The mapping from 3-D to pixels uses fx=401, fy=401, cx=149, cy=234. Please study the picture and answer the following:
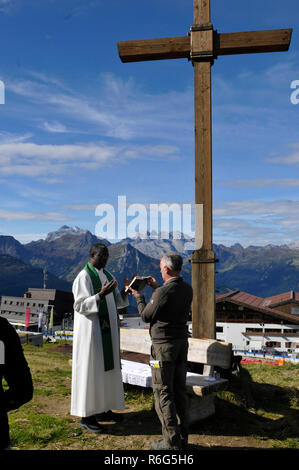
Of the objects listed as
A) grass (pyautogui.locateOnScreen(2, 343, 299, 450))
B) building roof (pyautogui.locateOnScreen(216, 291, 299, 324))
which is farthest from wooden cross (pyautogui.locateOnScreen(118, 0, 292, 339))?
building roof (pyautogui.locateOnScreen(216, 291, 299, 324))

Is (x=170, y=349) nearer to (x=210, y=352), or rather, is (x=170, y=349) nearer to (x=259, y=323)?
(x=210, y=352)

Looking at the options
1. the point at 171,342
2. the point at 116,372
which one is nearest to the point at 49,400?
the point at 116,372

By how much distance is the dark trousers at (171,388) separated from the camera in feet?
16.5

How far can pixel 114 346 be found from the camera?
643 cm

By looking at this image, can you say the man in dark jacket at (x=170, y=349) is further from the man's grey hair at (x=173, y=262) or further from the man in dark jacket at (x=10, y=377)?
the man in dark jacket at (x=10, y=377)

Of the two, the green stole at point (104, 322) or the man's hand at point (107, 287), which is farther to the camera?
the green stole at point (104, 322)

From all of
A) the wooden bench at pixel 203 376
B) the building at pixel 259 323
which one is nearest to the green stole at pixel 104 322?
the wooden bench at pixel 203 376

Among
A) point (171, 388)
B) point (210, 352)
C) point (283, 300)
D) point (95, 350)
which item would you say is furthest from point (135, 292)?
point (283, 300)

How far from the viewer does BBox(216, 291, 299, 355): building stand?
61500mm

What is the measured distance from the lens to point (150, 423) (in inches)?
252

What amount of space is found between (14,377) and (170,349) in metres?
2.58

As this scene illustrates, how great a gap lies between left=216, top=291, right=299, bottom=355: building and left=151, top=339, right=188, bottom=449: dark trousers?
57425mm
